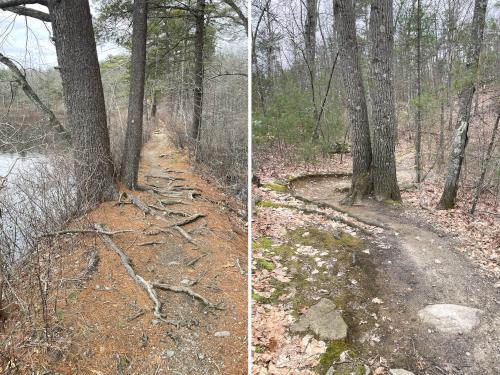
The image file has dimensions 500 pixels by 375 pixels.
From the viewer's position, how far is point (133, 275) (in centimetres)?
399

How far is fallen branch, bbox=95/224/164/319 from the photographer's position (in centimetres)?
353

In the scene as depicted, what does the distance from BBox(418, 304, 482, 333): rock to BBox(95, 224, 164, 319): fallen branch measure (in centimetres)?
212

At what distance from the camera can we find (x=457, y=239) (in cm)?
400

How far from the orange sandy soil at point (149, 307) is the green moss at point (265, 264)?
2.13 ft

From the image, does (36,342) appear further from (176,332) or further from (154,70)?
(154,70)

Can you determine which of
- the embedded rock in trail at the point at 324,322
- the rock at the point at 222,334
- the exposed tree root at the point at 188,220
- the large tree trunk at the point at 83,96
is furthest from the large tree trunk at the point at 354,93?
the large tree trunk at the point at 83,96

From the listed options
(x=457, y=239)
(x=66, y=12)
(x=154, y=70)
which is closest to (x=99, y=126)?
(x=66, y=12)

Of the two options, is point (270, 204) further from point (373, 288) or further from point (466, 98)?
point (466, 98)

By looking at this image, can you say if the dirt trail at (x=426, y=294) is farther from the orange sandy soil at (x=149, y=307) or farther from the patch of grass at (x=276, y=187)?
the patch of grass at (x=276, y=187)

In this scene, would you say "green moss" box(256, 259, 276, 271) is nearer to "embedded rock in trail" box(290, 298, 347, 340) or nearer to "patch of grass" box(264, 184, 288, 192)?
"embedded rock in trail" box(290, 298, 347, 340)

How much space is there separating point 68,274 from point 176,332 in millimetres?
1279

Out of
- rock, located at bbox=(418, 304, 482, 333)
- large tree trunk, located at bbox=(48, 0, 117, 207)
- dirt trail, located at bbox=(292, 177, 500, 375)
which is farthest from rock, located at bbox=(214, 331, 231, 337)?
large tree trunk, located at bbox=(48, 0, 117, 207)

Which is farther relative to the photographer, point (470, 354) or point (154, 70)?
point (154, 70)

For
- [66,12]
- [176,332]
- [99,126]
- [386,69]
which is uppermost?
[66,12]
